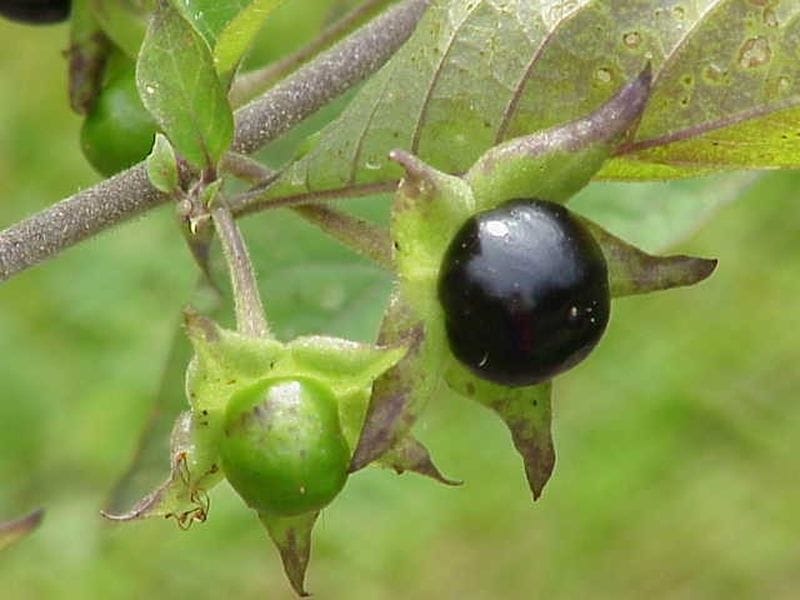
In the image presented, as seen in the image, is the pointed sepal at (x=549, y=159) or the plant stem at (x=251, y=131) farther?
the plant stem at (x=251, y=131)

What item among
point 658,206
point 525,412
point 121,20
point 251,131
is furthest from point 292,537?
point 658,206

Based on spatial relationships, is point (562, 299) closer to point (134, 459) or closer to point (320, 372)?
point (320, 372)

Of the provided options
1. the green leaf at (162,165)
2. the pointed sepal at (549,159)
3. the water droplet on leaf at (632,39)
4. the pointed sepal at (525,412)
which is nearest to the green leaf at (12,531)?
the green leaf at (162,165)

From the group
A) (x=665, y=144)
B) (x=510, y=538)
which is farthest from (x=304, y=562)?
(x=510, y=538)

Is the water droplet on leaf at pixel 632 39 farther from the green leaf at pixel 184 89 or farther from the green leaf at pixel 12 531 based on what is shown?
the green leaf at pixel 12 531

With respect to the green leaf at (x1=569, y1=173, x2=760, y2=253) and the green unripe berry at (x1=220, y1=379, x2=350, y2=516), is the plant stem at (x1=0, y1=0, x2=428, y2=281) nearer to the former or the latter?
the green unripe berry at (x1=220, y1=379, x2=350, y2=516)
